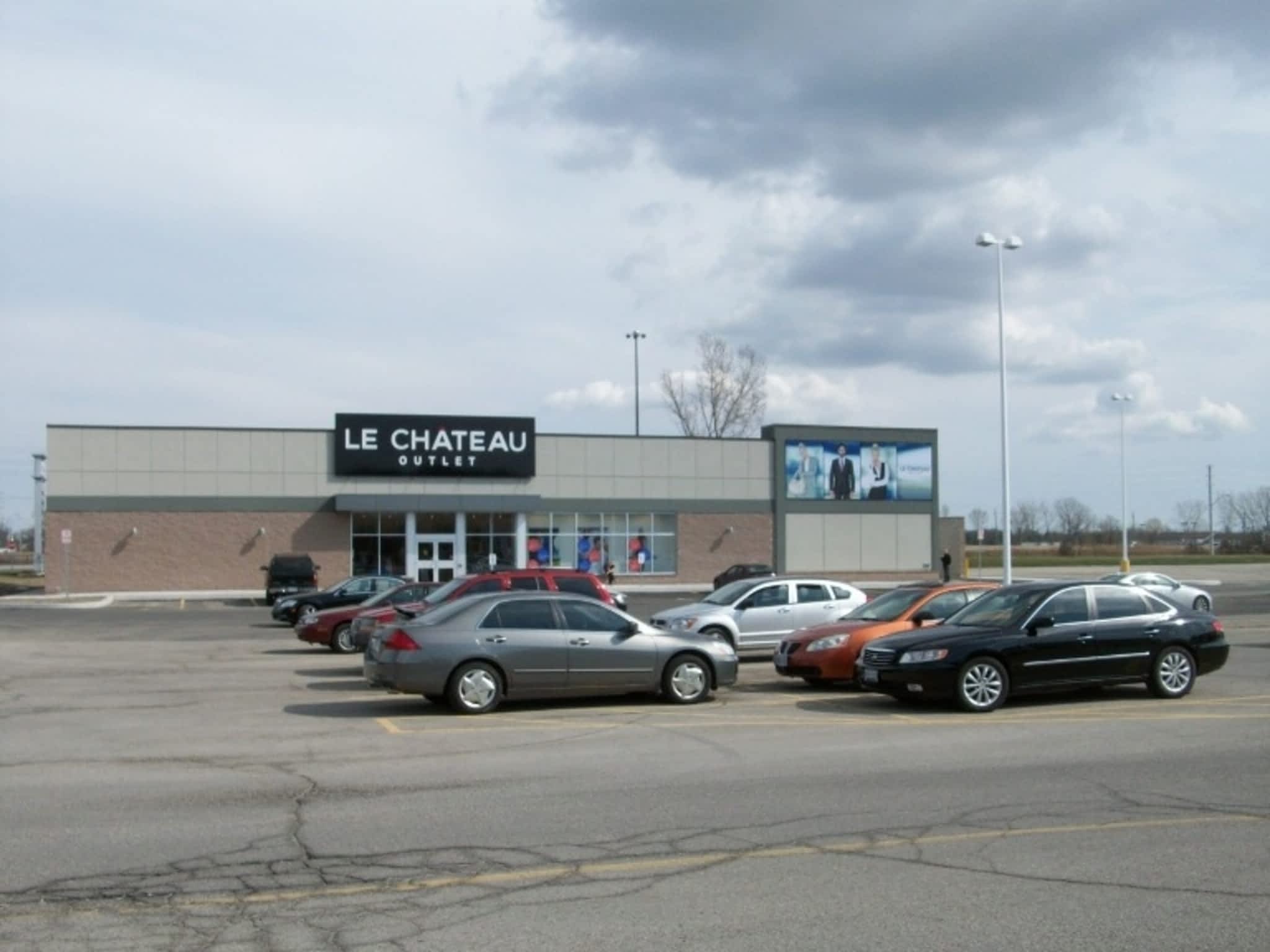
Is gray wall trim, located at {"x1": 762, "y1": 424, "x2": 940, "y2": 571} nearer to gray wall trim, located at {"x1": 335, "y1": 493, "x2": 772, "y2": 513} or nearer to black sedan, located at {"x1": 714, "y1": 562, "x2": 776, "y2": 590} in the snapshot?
gray wall trim, located at {"x1": 335, "y1": 493, "x2": 772, "y2": 513}

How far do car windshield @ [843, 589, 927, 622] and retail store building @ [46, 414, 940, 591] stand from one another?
37.2m

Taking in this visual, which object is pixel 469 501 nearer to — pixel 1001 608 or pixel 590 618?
pixel 590 618

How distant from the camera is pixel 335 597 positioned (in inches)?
1208

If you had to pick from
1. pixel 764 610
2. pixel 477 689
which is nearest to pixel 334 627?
pixel 764 610

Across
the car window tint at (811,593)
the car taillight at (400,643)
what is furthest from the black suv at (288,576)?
the car taillight at (400,643)

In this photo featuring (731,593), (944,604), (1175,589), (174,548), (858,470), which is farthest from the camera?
(858,470)

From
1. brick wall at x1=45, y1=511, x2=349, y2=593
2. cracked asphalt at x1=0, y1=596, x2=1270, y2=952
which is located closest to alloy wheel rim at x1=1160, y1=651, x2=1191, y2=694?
cracked asphalt at x1=0, y1=596, x2=1270, y2=952

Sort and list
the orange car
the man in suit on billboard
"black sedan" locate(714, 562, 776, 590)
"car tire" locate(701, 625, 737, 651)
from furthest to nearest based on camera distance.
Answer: the man in suit on billboard → "black sedan" locate(714, 562, 776, 590) → "car tire" locate(701, 625, 737, 651) → the orange car

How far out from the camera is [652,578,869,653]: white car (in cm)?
2152

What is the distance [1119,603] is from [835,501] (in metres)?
46.1

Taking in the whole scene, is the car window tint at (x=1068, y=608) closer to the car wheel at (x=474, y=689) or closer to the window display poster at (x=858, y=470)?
the car wheel at (x=474, y=689)

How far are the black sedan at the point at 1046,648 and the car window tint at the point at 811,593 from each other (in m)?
5.94

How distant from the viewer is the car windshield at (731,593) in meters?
22.0

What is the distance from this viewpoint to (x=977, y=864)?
25.7ft
